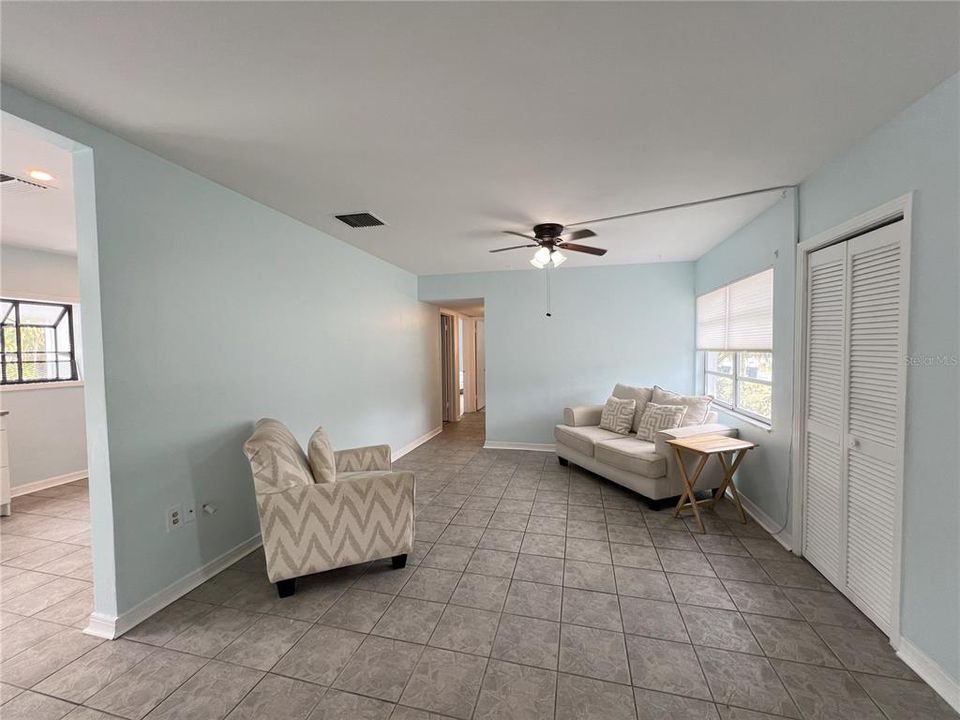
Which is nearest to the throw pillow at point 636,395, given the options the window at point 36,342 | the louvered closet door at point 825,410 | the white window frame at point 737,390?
the white window frame at point 737,390

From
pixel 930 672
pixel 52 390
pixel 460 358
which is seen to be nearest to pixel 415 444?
pixel 460 358

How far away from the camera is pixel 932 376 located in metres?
1.59

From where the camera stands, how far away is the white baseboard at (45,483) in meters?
3.73

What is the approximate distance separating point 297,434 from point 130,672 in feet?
5.52

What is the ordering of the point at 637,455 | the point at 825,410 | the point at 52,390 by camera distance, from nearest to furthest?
the point at 825,410 → the point at 637,455 → the point at 52,390

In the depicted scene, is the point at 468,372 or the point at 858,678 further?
the point at 468,372

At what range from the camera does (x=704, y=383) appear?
4.66m

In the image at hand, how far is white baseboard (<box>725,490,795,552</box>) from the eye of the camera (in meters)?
2.66

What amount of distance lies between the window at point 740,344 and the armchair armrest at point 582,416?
4.31ft

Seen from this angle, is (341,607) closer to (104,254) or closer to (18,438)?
(104,254)

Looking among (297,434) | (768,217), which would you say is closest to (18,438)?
(297,434)

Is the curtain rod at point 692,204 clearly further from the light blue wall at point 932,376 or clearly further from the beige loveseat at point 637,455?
the beige loveseat at point 637,455

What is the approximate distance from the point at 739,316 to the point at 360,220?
355 cm

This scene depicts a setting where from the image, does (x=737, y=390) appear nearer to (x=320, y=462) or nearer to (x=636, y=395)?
(x=636, y=395)
